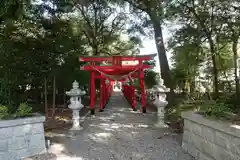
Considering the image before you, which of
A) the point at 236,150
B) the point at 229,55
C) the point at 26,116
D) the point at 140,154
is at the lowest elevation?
the point at 140,154

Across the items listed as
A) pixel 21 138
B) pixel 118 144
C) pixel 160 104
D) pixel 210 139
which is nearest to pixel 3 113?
pixel 21 138

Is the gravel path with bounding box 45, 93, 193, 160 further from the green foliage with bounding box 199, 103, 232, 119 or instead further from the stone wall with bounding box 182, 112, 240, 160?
the green foliage with bounding box 199, 103, 232, 119

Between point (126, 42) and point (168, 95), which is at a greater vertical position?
point (126, 42)

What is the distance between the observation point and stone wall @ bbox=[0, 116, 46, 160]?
2623 millimetres

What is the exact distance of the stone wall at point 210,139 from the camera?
197cm

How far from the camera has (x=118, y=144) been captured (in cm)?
348

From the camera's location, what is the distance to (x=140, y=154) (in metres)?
3.00

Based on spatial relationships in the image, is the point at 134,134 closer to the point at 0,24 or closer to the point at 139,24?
the point at 0,24

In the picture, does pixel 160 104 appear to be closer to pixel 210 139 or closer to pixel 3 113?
pixel 210 139

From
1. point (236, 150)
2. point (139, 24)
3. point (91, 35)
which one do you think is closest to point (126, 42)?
point (91, 35)

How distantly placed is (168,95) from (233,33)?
2.92m

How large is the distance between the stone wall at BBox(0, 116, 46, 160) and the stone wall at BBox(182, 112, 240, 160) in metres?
2.33

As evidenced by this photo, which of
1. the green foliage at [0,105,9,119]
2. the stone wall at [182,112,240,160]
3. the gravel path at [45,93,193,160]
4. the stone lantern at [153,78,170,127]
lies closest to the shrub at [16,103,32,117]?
the green foliage at [0,105,9,119]

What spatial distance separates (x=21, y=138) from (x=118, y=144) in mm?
1635
